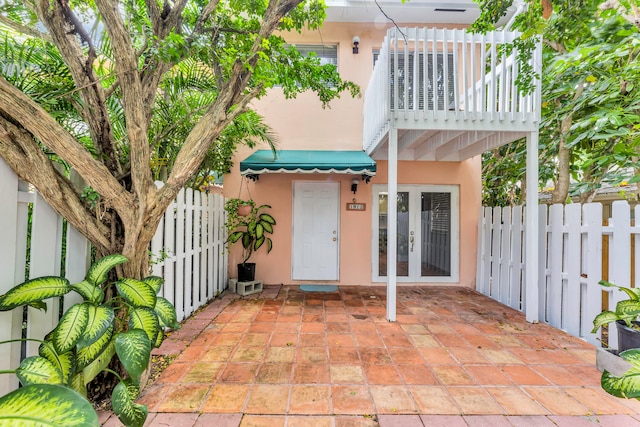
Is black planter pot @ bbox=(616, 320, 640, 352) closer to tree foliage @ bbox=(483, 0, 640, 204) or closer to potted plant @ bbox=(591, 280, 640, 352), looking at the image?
potted plant @ bbox=(591, 280, 640, 352)

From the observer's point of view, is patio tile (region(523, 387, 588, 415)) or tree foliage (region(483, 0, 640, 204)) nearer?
patio tile (region(523, 387, 588, 415))

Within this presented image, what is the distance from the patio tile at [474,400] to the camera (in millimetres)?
2725

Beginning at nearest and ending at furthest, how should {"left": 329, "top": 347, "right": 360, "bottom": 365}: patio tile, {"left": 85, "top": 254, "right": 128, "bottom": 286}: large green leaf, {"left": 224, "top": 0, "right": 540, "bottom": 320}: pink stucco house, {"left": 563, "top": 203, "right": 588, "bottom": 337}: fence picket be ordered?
{"left": 85, "top": 254, "right": 128, "bottom": 286}: large green leaf, {"left": 329, "top": 347, "right": 360, "bottom": 365}: patio tile, {"left": 563, "top": 203, "right": 588, "bottom": 337}: fence picket, {"left": 224, "top": 0, "right": 540, "bottom": 320}: pink stucco house

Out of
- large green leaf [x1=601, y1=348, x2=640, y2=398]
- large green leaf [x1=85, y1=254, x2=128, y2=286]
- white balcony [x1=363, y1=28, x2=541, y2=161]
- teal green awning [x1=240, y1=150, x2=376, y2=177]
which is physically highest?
white balcony [x1=363, y1=28, x2=541, y2=161]

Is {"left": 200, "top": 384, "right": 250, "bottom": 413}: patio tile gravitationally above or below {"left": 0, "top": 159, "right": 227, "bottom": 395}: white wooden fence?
below

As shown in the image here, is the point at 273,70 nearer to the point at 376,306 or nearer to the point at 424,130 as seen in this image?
the point at 424,130

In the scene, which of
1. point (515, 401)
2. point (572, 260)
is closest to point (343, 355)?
point (515, 401)

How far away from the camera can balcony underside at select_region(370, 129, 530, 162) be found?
550 cm

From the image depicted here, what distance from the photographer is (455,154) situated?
7176 mm

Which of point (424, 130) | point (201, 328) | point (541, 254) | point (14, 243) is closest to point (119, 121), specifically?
point (14, 243)

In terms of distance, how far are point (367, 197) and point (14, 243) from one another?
645cm

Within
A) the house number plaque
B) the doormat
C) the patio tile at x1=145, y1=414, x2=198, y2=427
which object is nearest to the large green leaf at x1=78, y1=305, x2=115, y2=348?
the patio tile at x1=145, y1=414, x2=198, y2=427

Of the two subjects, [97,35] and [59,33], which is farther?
[97,35]

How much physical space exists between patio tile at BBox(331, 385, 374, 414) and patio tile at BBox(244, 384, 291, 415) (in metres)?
0.48
